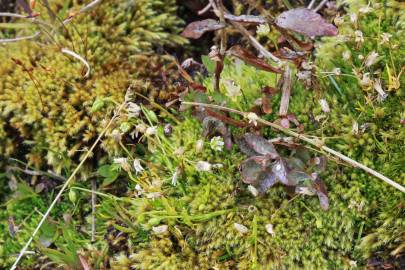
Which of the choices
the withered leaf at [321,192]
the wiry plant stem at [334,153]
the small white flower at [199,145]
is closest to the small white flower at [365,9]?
the wiry plant stem at [334,153]

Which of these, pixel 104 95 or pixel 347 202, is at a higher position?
pixel 104 95

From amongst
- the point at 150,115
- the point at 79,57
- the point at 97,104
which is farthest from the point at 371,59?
the point at 79,57

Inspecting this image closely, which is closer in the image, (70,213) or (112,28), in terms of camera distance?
(70,213)

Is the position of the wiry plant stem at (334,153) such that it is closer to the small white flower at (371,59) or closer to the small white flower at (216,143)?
the small white flower at (216,143)

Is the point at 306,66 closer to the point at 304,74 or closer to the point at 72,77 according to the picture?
the point at 304,74

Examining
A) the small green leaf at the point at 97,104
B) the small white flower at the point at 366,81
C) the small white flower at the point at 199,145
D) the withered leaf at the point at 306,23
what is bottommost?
the small white flower at the point at 199,145

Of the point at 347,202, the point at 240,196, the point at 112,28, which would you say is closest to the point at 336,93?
the point at 347,202

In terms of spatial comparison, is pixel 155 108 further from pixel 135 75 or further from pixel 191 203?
pixel 191 203
